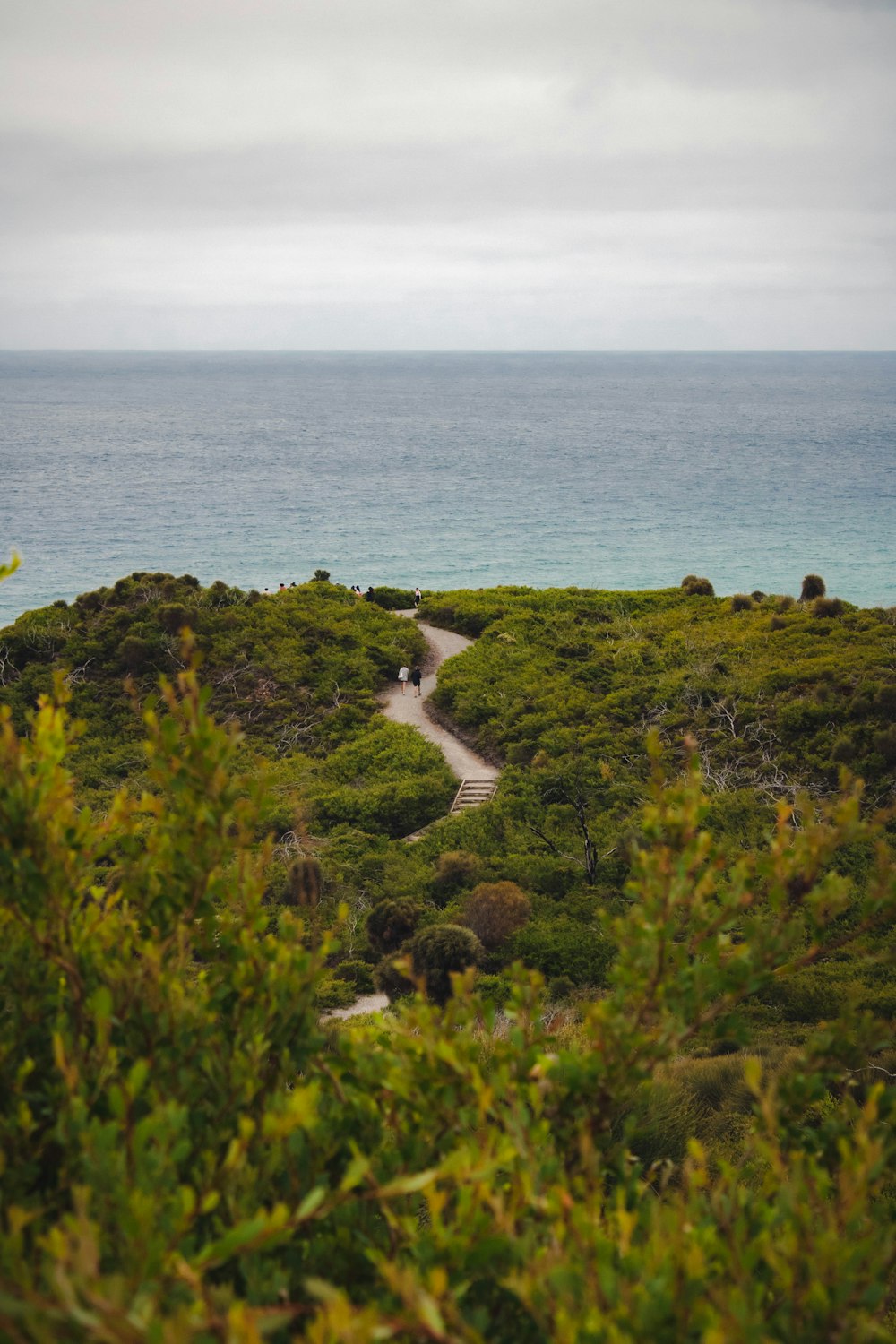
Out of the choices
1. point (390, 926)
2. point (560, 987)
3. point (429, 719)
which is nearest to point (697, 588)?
point (429, 719)

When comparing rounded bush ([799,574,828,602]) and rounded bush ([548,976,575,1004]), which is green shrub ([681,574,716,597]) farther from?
rounded bush ([548,976,575,1004])

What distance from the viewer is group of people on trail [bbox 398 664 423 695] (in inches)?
1303

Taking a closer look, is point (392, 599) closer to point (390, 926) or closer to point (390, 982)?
point (390, 926)

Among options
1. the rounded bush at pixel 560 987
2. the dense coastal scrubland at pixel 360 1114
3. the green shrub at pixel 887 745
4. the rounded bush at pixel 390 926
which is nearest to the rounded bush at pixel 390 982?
the rounded bush at pixel 390 926

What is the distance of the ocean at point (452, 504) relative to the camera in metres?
63.7

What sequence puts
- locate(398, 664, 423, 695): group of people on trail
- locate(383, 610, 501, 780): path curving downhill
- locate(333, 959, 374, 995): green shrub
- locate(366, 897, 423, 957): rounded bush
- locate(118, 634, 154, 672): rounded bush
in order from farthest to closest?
1. locate(398, 664, 423, 695): group of people on trail
2. locate(118, 634, 154, 672): rounded bush
3. locate(383, 610, 501, 780): path curving downhill
4. locate(366, 897, 423, 957): rounded bush
5. locate(333, 959, 374, 995): green shrub

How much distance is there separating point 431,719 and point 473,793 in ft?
18.1

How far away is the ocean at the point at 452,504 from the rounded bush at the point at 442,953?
43.6 m

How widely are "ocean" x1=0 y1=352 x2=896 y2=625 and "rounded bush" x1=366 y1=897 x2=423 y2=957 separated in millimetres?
41575

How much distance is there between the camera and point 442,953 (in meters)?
16.8

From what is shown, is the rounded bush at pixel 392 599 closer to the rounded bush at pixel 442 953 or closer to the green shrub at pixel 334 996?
the rounded bush at pixel 442 953

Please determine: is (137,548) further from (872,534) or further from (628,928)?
(628,928)

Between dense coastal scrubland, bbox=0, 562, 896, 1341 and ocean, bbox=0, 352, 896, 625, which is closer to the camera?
dense coastal scrubland, bbox=0, 562, 896, 1341

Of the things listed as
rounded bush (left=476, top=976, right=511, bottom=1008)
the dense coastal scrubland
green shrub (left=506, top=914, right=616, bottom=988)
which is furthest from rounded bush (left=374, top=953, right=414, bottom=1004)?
the dense coastal scrubland
